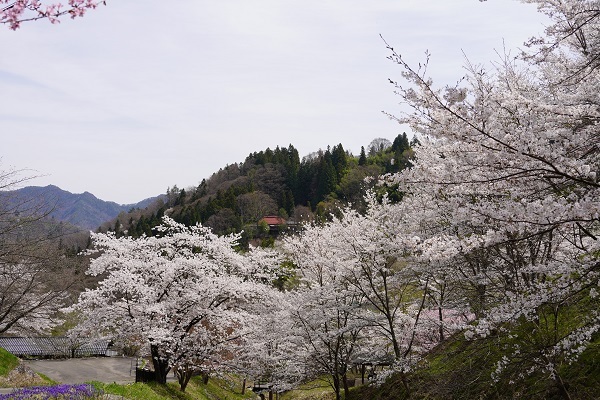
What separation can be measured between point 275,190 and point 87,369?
52.9 meters

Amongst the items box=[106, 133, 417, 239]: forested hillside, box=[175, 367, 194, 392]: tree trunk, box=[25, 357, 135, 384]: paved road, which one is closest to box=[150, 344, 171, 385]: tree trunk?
box=[175, 367, 194, 392]: tree trunk

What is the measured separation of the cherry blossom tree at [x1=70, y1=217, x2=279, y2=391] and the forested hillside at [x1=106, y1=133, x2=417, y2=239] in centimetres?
3761

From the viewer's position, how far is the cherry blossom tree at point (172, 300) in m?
13.7

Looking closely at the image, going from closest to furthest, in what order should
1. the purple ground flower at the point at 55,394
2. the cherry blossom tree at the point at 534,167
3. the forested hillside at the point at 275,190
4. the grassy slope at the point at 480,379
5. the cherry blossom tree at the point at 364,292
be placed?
the cherry blossom tree at the point at 534,167, the grassy slope at the point at 480,379, the purple ground flower at the point at 55,394, the cherry blossom tree at the point at 364,292, the forested hillside at the point at 275,190

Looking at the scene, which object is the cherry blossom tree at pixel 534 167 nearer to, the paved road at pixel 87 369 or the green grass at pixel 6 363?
the green grass at pixel 6 363

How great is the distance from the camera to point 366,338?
527 inches

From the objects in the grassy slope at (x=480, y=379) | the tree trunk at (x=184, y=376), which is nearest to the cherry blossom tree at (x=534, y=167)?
the grassy slope at (x=480, y=379)

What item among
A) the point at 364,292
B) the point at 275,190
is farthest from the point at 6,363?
the point at 275,190

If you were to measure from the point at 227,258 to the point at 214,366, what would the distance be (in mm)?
3551

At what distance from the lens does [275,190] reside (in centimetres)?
7469

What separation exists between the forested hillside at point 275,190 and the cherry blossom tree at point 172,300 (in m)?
37.6

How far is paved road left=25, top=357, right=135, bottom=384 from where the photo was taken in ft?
67.1

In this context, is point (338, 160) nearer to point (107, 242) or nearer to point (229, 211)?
point (229, 211)

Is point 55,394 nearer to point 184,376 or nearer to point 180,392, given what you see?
point 180,392
